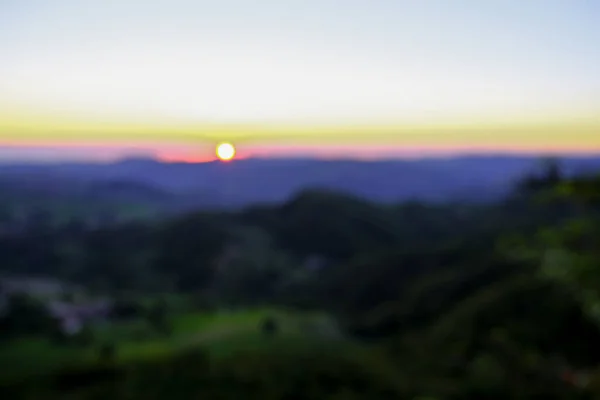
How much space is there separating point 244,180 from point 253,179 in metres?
1.28

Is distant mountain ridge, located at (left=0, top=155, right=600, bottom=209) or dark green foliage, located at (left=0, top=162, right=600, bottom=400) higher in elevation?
distant mountain ridge, located at (left=0, top=155, right=600, bottom=209)

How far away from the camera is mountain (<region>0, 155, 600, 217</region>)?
2271 inches

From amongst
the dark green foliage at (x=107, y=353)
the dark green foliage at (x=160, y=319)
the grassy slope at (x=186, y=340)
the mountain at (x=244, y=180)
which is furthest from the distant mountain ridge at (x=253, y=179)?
the dark green foliage at (x=107, y=353)

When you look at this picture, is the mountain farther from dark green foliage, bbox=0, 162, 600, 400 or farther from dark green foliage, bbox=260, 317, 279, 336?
dark green foliage, bbox=260, 317, 279, 336

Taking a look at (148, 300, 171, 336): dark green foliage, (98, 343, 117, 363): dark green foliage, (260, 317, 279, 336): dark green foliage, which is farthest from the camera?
(148, 300, 171, 336): dark green foliage

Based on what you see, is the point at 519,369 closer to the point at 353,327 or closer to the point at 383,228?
the point at 353,327

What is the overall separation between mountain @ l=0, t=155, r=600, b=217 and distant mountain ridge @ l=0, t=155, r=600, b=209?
0.08 meters

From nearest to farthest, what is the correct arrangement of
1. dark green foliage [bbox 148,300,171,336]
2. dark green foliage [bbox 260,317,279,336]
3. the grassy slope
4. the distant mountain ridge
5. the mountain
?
the grassy slope
dark green foliage [bbox 260,317,279,336]
dark green foliage [bbox 148,300,171,336]
the mountain
the distant mountain ridge

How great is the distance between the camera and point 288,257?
3809cm

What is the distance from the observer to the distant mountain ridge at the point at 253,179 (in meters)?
59.7

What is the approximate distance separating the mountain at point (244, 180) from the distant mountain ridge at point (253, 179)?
8 cm

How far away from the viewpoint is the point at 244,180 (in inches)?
2805

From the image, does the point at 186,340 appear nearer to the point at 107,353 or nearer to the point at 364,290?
the point at 107,353

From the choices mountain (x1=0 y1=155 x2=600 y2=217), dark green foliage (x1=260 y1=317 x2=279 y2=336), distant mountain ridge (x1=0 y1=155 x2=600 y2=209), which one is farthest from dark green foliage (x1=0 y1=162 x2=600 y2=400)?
distant mountain ridge (x1=0 y1=155 x2=600 y2=209)
